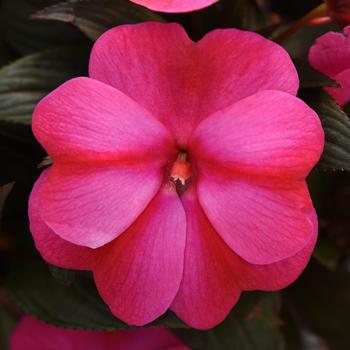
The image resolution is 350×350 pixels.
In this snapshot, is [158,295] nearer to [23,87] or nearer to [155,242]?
[155,242]

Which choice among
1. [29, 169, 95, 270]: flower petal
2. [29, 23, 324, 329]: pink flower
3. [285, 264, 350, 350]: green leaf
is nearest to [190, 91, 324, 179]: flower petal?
[29, 23, 324, 329]: pink flower

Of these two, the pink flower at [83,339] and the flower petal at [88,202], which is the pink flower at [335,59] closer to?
the flower petal at [88,202]

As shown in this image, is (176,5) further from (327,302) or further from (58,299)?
(327,302)

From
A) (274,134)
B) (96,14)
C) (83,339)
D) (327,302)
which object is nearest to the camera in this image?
(274,134)

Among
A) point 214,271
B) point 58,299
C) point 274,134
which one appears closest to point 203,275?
point 214,271

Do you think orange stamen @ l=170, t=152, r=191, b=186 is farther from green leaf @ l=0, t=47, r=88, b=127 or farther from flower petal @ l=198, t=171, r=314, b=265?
green leaf @ l=0, t=47, r=88, b=127

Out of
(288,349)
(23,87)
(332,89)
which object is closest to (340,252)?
(288,349)
